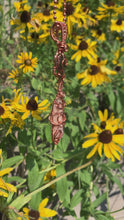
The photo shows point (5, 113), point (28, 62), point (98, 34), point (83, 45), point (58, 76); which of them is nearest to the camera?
point (58, 76)

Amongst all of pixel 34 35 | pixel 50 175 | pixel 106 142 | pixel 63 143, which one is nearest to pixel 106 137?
pixel 106 142

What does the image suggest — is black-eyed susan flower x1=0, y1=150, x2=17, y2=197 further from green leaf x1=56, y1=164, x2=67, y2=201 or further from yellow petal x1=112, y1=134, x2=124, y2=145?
yellow petal x1=112, y1=134, x2=124, y2=145

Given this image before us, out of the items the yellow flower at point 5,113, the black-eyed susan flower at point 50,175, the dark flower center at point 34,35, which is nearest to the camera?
the yellow flower at point 5,113

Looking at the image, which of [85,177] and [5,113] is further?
[85,177]

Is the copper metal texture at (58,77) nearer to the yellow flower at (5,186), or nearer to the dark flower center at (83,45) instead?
the yellow flower at (5,186)

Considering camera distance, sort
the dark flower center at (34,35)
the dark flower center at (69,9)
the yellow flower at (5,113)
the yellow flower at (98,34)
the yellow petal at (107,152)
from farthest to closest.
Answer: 1. the yellow flower at (98,34)
2. the dark flower center at (34,35)
3. the dark flower center at (69,9)
4. the yellow petal at (107,152)
5. the yellow flower at (5,113)

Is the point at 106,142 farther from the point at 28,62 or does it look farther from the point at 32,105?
the point at 28,62

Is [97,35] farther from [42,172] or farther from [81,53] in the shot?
[42,172]

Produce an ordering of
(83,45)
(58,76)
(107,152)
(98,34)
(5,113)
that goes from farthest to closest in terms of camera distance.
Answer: (98,34) → (83,45) → (107,152) → (5,113) → (58,76)

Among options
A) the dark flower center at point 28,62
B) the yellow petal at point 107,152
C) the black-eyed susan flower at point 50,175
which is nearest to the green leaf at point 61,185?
the black-eyed susan flower at point 50,175

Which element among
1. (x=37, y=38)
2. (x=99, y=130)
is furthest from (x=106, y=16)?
(x=99, y=130)

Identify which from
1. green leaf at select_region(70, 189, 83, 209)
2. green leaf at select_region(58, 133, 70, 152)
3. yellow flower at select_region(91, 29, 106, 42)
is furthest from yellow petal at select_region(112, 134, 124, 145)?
yellow flower at select_region(91, 29, 106, 42)

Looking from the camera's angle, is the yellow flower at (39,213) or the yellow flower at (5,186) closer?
the yellow flower at (5,186)
